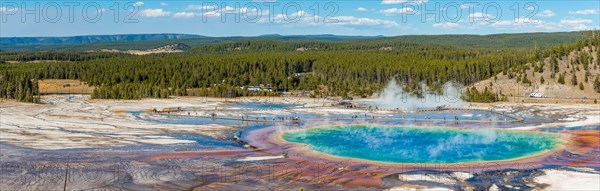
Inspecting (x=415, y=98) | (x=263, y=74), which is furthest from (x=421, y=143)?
(x=263, y=74)

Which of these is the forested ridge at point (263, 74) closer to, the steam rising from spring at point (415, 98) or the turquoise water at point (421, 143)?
the steam rising from spring at point (415, 98)

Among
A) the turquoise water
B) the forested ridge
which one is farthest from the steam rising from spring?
the turquoise water

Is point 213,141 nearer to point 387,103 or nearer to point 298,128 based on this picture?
point 298,128

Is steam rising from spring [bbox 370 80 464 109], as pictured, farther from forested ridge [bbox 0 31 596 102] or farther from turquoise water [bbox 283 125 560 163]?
turquoise water [bbox 283 125 560 163]

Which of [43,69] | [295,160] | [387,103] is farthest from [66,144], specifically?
[43,69]

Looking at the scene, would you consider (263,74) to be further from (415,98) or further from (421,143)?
(421,143)

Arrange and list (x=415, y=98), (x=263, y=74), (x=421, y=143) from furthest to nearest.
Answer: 1. (x=263, y=74)
2. (x=415, y=98)
3. (x=421, y=143)
